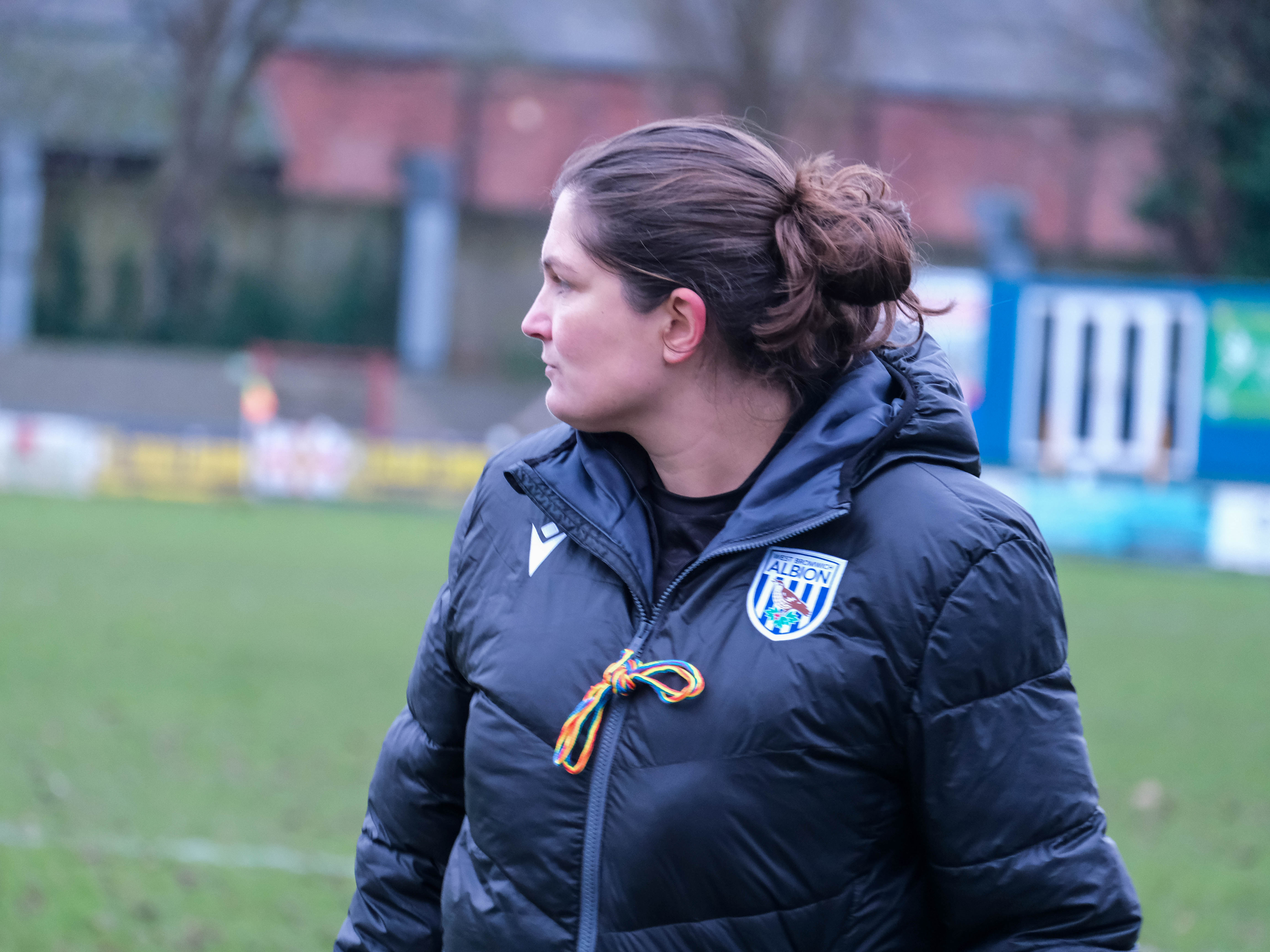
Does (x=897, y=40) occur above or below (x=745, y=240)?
above

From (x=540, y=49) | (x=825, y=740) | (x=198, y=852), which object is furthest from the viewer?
(x=540, y=49)

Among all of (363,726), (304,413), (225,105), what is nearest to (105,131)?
(225,105)

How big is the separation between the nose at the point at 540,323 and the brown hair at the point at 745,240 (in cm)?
12

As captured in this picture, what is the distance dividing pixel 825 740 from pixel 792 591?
0.19 meters

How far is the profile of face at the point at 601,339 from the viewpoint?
1.96 meters

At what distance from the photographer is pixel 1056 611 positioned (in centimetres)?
186

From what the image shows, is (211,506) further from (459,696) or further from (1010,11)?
(1010,11)

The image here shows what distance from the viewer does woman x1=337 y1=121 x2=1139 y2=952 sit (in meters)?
1.80

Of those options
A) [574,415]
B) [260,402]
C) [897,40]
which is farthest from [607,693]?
[897,40]

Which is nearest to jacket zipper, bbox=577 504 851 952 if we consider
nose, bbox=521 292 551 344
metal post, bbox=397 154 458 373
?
nose, bbox=521 292 551 344

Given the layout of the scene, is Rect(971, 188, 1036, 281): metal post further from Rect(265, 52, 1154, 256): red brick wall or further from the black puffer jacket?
the black puffer jacket

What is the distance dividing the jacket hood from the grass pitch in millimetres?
2897

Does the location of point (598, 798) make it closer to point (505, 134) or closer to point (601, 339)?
point (601, 339)

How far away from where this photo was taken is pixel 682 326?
6.45 ft
